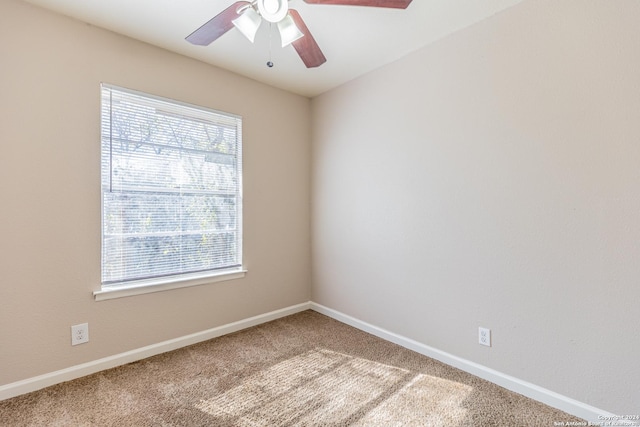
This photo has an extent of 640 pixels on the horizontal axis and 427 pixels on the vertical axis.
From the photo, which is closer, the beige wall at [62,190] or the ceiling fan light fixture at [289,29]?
the ceiling fan light fixture at [289,29]

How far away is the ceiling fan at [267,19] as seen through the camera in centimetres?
145

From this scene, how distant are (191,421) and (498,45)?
9.71 ft

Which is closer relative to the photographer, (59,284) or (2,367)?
(2,367)

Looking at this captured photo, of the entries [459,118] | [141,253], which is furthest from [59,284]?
[459,118]

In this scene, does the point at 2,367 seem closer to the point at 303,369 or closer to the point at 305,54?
the point at 303,369

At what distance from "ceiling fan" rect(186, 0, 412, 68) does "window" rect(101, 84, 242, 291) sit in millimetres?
912

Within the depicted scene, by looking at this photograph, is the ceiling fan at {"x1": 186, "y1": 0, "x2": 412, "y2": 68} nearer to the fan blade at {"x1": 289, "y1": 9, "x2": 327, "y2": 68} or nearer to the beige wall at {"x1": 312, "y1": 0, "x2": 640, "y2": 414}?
the fan blade at {"x1": 289, "y1": 9, "x2": 327, "y2": 68}

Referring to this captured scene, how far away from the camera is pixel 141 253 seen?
7.66 feet

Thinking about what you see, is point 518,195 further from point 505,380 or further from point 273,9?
point 273,9

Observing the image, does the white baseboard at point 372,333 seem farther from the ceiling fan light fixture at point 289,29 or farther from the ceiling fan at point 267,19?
the ceiling fan light fixture at point 289,29

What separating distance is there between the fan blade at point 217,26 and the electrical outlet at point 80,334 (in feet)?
6.75

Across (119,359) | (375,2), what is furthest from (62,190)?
(375,2)

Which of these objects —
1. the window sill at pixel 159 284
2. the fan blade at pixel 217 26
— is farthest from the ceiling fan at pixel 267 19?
the window sill at pixel 159 284

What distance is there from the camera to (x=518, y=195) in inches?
74.3
